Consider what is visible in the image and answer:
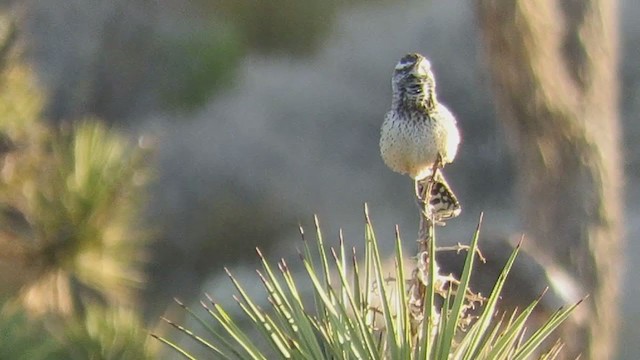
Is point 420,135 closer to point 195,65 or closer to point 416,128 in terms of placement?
point 416,128

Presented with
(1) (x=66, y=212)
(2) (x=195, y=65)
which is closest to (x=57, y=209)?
(1) (x=66, y=212)

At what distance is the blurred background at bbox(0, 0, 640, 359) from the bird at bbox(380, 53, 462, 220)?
6.56 m

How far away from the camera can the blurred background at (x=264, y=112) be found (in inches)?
416

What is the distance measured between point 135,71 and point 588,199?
7124mm

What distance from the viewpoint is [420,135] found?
166 cm

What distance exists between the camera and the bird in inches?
65.2

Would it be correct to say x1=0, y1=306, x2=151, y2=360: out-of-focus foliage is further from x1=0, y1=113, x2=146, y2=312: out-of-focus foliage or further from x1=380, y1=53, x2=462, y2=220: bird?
x1=380, y1=53, x2=462, y2=220: bird

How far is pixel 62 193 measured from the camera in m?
4.75

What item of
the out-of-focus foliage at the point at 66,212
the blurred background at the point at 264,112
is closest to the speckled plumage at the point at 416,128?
the out-of-focus foliage at the point at 66,212

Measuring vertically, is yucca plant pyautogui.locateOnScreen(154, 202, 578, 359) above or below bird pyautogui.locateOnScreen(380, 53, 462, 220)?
below

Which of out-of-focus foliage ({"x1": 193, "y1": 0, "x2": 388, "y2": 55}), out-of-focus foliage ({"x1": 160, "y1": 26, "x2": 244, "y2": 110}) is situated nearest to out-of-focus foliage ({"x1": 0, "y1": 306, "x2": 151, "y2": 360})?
out-of-focus foliage ({"x1": 160, "y1": 26, "x2": 244, "y2": 110})

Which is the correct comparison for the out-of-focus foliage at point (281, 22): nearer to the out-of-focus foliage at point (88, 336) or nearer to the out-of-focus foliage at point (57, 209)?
the out-of-focus foliage at point (57, 209)

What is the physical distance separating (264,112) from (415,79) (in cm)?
1050

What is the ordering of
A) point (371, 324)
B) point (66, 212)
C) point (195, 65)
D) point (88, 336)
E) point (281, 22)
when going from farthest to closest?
point (281, 22), point (195, 65), point (66, 212), point (88, 336), point (371, 324)
